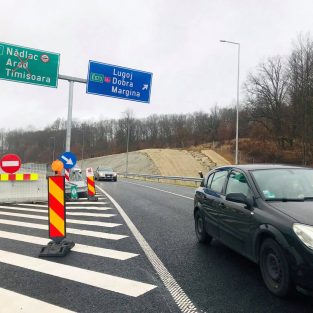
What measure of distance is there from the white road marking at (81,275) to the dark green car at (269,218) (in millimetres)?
1430

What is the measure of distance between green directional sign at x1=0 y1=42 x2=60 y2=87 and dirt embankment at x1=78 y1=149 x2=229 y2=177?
158ft

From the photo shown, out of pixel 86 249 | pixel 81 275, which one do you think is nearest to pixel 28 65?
pixel 86 249

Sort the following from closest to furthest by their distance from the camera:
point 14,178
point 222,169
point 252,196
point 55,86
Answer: point 252,196 → point 222,169 → point 14,178 → point 55,86

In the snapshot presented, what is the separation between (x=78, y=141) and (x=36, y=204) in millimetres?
115723

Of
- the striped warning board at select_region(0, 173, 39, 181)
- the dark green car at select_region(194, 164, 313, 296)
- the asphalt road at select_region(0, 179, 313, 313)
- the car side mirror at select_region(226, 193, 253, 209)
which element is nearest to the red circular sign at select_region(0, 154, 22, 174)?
the striped warning board at select_region(0, 173, 39, 181)

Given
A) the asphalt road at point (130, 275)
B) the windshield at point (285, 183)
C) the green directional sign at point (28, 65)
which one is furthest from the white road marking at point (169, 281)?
the green directional sign at point (28, 65)

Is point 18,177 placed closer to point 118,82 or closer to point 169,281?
point 118,82

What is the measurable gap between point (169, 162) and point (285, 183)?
222ft

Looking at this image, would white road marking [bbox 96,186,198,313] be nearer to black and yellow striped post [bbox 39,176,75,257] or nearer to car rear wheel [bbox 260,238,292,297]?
car rear wheel [bbox 260,238,292,297]

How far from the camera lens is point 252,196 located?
187 inches

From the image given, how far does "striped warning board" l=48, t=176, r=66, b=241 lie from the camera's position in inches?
245

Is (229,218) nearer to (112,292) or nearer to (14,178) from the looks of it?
(112,292)

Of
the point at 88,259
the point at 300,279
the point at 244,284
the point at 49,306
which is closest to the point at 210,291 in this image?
the point at 244,284

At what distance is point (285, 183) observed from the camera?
16.2 ft
